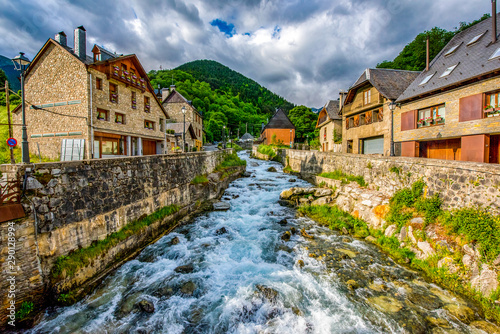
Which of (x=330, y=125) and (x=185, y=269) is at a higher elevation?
(x=330, y=125)

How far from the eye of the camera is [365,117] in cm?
2477

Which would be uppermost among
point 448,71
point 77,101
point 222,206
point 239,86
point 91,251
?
point 239,86

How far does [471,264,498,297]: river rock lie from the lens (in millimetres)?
6035

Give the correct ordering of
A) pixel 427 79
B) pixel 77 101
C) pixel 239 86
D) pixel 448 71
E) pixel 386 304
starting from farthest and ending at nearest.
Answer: pixel 239 86
pixel 427 79
pixel 77 101
pixel 448 71
pixel 386 304

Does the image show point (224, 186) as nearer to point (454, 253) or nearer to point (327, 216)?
point (327, 216)

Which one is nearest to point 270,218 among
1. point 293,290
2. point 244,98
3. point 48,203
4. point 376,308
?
point 293,290

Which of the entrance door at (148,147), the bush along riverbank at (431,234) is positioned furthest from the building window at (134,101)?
the bush along riverbank at (431,234)

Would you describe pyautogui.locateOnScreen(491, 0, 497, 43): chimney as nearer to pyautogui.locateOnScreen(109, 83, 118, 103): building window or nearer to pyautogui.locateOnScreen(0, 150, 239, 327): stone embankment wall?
pyautogui.locateOnScreen(0, 150, 239, 327): stone embankment wall

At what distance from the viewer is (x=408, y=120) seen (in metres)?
18.6

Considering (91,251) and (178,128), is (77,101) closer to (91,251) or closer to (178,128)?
(91,251)

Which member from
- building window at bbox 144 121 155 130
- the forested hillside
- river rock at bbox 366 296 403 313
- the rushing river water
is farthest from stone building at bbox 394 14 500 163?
building window at bbox 144 121 155 130

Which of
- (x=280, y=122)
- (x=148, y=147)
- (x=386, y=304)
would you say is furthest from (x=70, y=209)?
(x=280, y=122)

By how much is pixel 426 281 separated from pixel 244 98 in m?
141

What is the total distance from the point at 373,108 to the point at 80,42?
1192 inches
